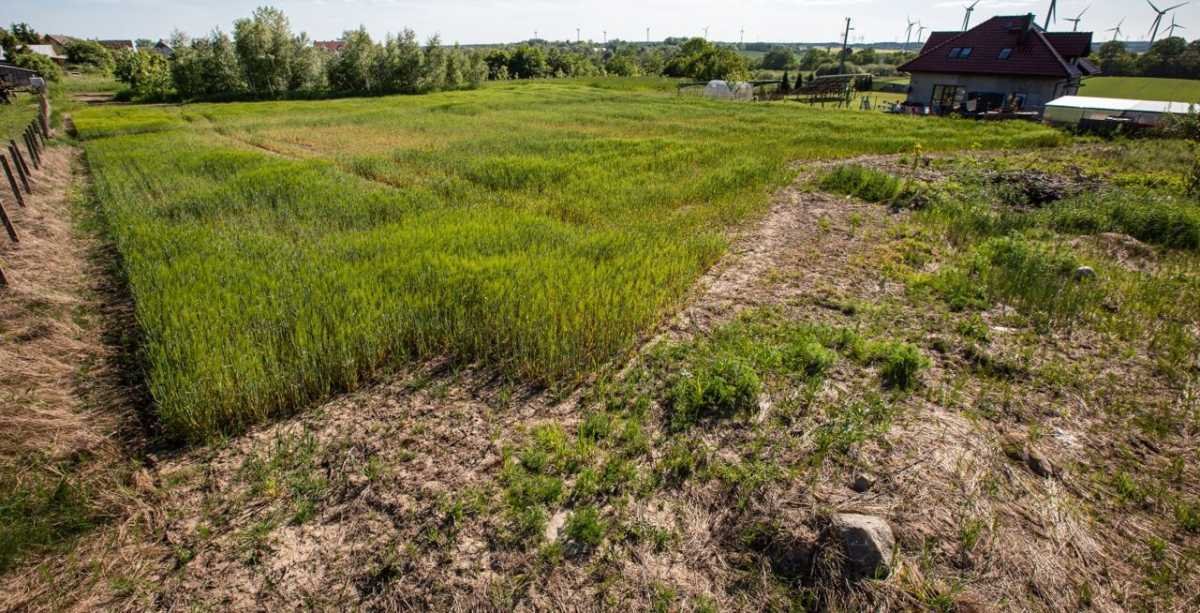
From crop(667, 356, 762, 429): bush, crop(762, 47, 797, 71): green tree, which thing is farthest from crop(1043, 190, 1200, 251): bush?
crop(762, 47, 797, 71): green tree

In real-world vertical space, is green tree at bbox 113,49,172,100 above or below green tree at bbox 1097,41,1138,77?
below

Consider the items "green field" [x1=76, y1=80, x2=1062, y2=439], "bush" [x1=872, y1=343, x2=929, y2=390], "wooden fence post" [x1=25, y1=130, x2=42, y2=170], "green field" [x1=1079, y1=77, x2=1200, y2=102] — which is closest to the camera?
"bush" [x1=872, y1=343, x2=929, y2=390]

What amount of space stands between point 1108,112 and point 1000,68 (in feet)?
39.6

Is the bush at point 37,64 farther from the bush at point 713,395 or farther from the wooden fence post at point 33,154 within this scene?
the bush at point 713,395

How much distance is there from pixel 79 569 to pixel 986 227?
502 inches

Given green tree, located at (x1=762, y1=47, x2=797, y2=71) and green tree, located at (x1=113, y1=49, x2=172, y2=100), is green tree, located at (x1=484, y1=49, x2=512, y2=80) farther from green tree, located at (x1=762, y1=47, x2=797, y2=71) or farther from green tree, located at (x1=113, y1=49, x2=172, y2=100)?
green tree, located at (x1=762, y1=47, x2=797, y2=71)

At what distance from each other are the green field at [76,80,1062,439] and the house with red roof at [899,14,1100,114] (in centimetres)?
1729

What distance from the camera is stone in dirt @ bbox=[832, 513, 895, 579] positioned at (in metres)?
3.16

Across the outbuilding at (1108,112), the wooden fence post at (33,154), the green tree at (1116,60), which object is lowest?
the wooden fence post at (33,154)

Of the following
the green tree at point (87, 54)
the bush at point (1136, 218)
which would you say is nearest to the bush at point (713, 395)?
the bush at point (1136, 218)

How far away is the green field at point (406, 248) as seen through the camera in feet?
17.1

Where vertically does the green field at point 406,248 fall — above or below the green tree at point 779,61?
below

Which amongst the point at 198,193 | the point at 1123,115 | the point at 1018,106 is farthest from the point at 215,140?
the point at 1018,106

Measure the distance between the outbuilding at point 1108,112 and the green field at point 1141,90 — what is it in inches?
936
